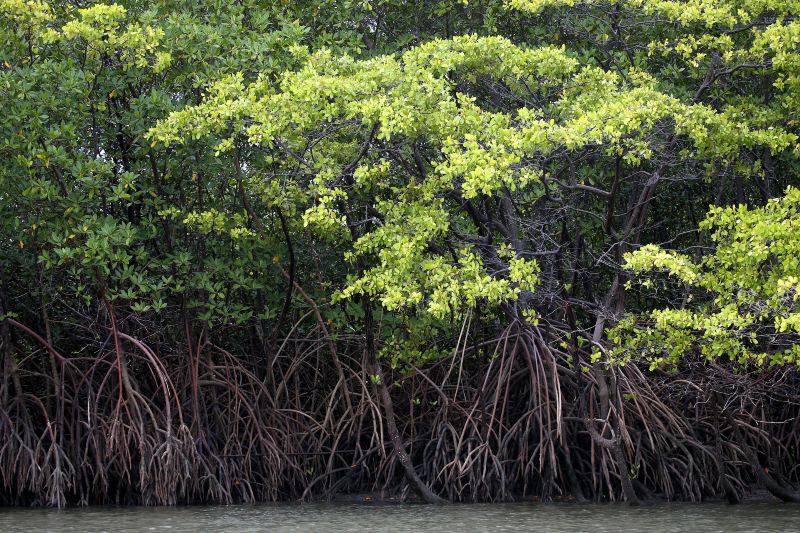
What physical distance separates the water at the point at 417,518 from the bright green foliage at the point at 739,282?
4.25ft

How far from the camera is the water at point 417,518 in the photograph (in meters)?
9.93

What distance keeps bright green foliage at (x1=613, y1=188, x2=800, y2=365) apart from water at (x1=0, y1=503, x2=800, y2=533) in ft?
4.25

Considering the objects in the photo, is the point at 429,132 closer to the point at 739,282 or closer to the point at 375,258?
the point at 375,258

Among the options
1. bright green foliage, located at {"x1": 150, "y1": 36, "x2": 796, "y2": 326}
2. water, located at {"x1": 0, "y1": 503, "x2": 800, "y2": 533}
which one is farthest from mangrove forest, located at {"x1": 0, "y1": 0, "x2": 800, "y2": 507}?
water, located at {"x1": 0, "y1": 503, "x2": 800, "y2": 533}

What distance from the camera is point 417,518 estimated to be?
35.2 feet

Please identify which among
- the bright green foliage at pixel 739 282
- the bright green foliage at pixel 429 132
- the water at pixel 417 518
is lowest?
the water at pixel 417 518

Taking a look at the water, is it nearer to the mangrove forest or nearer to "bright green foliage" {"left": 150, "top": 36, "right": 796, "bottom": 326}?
the mangrove forest

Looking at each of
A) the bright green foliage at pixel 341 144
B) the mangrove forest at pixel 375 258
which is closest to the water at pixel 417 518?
the mangrove forest at pixel 375 258

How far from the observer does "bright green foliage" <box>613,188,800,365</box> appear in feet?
32.6

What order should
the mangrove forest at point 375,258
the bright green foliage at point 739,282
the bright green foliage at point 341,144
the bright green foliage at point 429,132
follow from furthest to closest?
the mangrove forest at point 375,258
the bright green foliage at point 341,144
the bright green foliage at point 429,132
the bright green foliage at point 739,282

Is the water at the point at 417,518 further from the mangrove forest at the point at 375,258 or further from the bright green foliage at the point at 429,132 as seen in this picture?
the bright green foliage at the point at 429,132

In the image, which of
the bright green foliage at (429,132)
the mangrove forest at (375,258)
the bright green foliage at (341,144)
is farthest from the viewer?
the mangrove forest at (375,258)

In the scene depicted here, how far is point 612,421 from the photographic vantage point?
11.9m

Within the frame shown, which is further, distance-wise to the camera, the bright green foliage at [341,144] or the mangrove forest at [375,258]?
the mangrove forest at [375,258]
